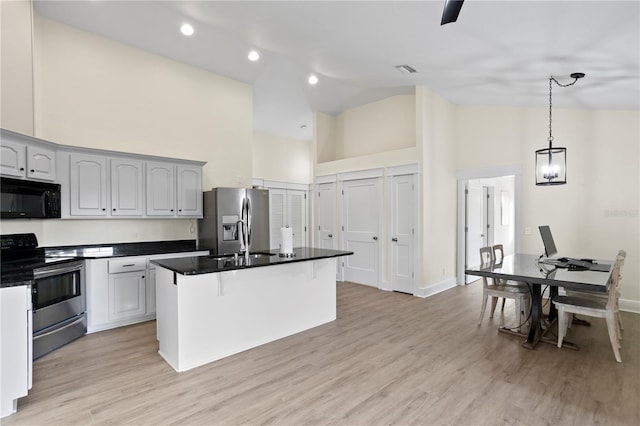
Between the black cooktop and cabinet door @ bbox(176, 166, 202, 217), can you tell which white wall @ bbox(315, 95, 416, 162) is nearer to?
cabinet door @ bbox(176, 166, 202, 217)

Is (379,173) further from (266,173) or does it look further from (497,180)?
(497,180)

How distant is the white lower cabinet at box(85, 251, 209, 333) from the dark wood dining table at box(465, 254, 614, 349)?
3.78 m

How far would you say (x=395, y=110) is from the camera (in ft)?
20.1

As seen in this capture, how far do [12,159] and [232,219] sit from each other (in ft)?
7.95

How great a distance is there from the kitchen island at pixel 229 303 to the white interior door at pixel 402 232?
2.09m

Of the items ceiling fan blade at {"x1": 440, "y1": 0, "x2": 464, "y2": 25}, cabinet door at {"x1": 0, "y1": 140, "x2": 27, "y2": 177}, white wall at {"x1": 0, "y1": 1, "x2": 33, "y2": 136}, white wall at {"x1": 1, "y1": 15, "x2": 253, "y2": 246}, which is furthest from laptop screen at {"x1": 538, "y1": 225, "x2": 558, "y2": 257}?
white wall at {"x1": 0, "y1": 1, "x2": 33, "y2": 136}

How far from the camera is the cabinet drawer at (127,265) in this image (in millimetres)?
3775

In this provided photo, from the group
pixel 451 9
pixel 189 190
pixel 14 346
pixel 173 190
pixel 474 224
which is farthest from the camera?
pixel 474 224

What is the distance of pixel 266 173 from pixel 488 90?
480 centimetres

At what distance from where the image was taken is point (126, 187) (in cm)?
414

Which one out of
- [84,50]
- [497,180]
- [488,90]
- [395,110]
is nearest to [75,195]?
[84,50]

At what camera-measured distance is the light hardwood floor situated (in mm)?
2193

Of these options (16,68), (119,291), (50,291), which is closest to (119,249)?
(119,291)

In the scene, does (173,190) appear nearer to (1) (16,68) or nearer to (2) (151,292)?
(2) (151,292)
